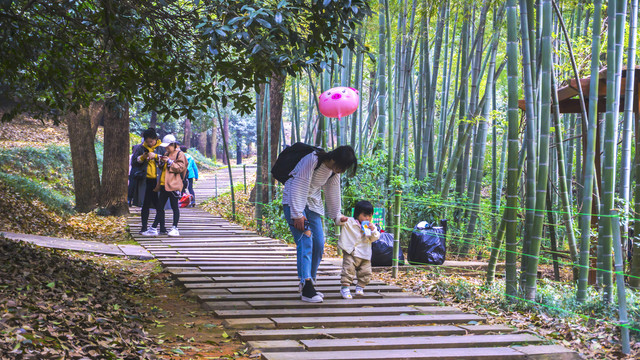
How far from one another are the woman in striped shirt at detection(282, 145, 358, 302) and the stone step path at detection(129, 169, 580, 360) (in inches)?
8.9

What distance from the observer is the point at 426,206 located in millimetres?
7559

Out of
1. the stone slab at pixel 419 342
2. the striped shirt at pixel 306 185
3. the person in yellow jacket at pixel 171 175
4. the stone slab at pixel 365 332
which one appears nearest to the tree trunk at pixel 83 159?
the person in yellow jacket at pixel 171 175

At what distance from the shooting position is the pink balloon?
6.30 metres

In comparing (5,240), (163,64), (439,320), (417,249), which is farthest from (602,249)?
(5,240)

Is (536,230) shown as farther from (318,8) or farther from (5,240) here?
(5,240)

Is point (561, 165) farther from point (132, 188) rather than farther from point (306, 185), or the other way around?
point (132, 188)

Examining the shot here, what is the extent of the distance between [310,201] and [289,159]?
11.4 inches

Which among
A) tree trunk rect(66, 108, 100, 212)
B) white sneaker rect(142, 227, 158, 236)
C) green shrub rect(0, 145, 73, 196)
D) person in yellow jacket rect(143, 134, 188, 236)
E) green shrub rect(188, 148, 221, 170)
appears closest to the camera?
person in yellow jacket rect(143, 134, 188, 236)

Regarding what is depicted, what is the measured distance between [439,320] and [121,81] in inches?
115

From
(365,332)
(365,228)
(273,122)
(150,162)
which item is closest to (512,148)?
→ (365,228)

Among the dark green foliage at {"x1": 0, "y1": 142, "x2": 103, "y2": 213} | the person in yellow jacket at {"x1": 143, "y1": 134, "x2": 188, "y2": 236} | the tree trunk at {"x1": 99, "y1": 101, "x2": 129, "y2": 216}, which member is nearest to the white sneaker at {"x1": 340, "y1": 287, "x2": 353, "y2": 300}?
the person in yellow jacket at {"x1": 143, "y1": 134, "x2": 188, "y2": 236}

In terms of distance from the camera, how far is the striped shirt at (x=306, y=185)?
12.2 feet

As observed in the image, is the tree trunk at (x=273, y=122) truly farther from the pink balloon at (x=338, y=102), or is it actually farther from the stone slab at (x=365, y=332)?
the stone slab at (x=365, y=332)

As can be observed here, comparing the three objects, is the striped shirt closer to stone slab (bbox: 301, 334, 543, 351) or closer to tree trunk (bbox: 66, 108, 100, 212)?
stone slab (bbox: 301, 334, 543, 351)
